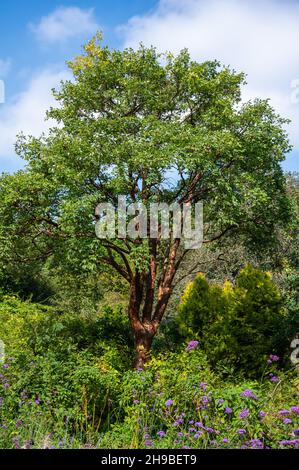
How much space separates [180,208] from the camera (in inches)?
428

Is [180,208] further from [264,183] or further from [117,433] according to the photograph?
[117,433]

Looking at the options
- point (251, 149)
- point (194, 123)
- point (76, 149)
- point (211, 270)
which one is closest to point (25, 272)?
point (76, 149)

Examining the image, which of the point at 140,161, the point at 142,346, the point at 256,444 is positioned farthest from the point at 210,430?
the point at 142,346

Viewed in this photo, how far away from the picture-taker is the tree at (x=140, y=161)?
941 centimetres

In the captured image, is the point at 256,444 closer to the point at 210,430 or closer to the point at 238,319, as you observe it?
the point at 210,430

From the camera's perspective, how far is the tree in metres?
9.41

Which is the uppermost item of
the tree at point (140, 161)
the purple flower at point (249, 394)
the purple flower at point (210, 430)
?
the tree at point (140, 161)

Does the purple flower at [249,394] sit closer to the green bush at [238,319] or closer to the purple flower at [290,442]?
the purple flower at [290,442]

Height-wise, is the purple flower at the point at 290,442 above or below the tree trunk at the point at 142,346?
above

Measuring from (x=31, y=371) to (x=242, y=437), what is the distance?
3.04 metres

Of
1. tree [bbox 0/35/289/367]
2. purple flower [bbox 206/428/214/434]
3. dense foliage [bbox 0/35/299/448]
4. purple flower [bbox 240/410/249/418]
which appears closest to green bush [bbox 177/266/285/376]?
dense foliage [bbox 0/35/299/448]

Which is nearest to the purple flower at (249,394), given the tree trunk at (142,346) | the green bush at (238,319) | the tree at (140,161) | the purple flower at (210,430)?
the purple flower at (210,430)

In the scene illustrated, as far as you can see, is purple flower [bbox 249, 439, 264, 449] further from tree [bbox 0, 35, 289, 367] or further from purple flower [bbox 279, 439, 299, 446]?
tree [bbox 0, 35, 289, 367]

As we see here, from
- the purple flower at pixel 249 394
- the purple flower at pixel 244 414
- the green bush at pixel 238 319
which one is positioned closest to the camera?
the purple flower at pixel 244 414
